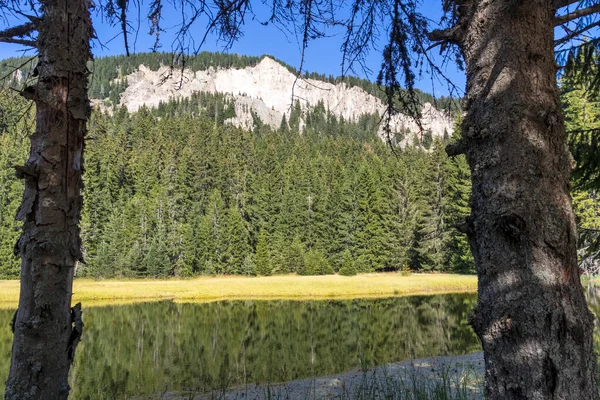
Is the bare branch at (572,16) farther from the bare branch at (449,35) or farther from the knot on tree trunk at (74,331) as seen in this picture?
the knot on tree trunk at (74,331)

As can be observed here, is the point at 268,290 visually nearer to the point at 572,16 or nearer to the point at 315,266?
the point at 315,266

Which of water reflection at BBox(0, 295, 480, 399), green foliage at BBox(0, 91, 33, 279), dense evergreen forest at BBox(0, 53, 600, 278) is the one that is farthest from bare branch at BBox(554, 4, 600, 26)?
green foliage at BBox(0, 91, 33, 279)

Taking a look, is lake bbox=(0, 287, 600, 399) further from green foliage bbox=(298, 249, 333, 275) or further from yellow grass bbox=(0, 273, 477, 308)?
green foliage bbox=(298, 249, 333, 275)

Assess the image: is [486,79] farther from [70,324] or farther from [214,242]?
[214,242]

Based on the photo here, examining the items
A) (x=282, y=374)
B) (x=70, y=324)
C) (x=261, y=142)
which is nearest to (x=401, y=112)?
(x=70, y=324)

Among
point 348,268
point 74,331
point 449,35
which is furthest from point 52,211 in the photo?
point 348,268

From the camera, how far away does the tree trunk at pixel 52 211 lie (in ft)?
7.25

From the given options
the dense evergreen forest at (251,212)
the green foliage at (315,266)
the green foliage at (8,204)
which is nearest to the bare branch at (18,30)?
the dense evergreen forest at (251,212)

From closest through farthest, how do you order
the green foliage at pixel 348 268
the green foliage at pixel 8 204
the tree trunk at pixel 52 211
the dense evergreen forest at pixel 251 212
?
the tree trunk at pixel 52 211
the green foliage at pixel 348 268
the green foliage at pixel 8 204
the dense evergreen forest at pixel 251 212

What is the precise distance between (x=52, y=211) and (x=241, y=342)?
12359mm

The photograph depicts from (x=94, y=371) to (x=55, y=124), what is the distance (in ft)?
33.7

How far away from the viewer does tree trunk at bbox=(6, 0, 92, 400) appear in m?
2.21

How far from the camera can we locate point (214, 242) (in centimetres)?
4825

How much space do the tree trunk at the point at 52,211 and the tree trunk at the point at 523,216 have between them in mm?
2097
